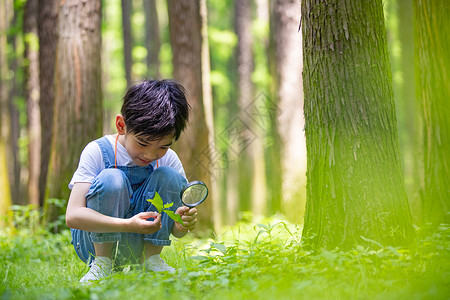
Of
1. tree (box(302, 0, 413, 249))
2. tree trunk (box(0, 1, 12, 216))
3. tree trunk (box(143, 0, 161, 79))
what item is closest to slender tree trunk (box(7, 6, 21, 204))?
tree trunk (box(0, 1, 12, 216))

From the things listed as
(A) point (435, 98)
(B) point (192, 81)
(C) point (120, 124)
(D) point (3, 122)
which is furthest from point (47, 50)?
(A) point (435, 98)

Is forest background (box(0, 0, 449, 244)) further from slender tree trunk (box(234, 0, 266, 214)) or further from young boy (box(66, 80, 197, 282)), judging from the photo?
slender tree trunk (box(234, 0, 266, 214))

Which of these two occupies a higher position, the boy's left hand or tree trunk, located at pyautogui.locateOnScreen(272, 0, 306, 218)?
tree trunk, located at pyautogui.locateOnScreen(272, 0, 306, 218)

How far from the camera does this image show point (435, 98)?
13.0 ft

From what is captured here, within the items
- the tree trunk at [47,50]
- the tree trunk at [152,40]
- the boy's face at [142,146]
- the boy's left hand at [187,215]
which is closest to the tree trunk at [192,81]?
the tree trunk at [47,50]

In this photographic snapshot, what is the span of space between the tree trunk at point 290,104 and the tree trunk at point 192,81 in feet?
3.90

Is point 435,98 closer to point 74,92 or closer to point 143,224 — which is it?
point 143,224

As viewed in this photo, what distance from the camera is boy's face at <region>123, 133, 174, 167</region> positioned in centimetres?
302

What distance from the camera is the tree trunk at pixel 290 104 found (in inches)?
258

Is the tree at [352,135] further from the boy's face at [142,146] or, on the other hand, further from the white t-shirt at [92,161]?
the white t-shirt at [92,161]

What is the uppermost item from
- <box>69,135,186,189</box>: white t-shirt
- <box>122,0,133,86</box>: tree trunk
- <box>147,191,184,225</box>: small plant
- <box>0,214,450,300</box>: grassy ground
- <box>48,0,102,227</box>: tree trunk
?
<box>122,0,133,86</box>: tree trunk

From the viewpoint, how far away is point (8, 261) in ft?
13.3

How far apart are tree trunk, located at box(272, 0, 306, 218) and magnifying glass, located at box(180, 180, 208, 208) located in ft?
11.9

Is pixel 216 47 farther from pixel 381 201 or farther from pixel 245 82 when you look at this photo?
pixel 381 201
